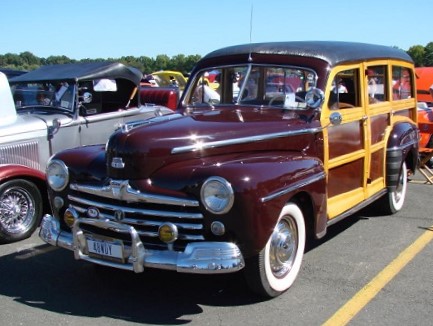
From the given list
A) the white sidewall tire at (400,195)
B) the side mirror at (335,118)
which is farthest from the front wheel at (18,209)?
the white sidewall tire at (400,195)

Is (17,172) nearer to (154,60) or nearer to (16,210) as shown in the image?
(16,210)

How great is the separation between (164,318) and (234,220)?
0.87 m

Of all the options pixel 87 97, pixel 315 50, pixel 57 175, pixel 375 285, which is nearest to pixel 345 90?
pixel 315 50

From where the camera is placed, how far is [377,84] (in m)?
5.85

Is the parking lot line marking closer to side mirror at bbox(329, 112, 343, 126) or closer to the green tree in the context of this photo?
side mirror at bbox(329, 112, 343, 126)

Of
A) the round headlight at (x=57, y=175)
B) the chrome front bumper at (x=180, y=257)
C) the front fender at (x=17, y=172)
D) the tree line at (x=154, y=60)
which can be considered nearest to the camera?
the chrome front bumper at (x=180, y=257)

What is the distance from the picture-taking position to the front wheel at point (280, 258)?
374cm

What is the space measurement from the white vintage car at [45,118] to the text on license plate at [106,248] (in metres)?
2.04

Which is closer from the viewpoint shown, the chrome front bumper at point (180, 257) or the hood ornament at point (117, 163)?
the chrome front bumper at point (180, 257)

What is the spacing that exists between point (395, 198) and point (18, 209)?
14.4 ft

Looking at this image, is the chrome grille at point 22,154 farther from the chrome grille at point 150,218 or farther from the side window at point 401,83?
the side window at point 401,83

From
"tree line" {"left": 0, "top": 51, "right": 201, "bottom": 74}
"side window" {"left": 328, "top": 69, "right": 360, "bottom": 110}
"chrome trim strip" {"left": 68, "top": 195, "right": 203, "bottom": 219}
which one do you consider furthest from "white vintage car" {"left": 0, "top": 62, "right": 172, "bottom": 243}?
"tree line" {"left": 0, "top": 51, "right": 201, "bottom": 74}

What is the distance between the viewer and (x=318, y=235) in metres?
4.32

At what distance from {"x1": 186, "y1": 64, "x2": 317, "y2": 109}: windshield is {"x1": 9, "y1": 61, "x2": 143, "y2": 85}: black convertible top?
2.06 meters
